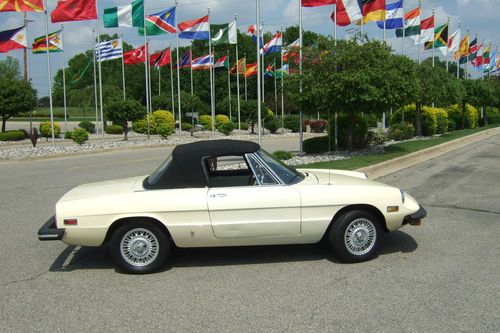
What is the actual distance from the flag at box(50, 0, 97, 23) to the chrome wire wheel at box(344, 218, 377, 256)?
66.5 feet

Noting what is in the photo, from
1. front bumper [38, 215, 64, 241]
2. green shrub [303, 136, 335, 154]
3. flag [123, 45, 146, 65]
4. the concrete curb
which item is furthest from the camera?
flag [123, 45, 146, 65]

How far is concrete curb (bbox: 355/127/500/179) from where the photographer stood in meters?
12.8

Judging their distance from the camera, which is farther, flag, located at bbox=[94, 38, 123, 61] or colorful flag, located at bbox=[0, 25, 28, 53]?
flag, located at bbox=[94, 38, 123, 61]

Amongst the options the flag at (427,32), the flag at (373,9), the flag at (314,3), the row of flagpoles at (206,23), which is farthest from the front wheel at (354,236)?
the flag at (427,32)

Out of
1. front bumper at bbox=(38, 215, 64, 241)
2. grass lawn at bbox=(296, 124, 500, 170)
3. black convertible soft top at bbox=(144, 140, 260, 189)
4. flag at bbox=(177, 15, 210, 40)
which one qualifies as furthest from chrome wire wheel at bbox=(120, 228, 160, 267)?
flag at bbox=(177, 15, 210, 40)

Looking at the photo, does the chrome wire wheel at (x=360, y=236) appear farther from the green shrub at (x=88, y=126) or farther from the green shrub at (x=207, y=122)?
the green shrub at (x=88, y=126)

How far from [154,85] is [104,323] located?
7773 cm

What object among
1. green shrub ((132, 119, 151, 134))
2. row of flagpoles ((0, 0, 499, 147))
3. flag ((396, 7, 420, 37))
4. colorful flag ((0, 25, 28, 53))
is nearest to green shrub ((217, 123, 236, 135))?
row of flagpoles ((0, 0, 499, 147))

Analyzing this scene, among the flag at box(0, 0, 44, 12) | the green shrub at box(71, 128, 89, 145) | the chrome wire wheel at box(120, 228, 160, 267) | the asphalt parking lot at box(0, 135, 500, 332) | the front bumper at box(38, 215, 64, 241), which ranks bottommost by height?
the asphalt parking lot at box(0, 135, 500, 332)

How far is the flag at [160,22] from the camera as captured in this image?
26016 millimetres

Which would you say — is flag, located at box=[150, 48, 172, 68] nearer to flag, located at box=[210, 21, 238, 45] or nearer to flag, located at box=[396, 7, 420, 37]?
flag, located at box=[210, 21, 238, 45]

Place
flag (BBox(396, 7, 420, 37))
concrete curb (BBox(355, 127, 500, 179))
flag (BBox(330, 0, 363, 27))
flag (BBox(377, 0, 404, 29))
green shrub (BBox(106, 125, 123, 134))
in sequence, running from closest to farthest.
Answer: concrete curb (BBox(355, 127, 500, 179)), flag (BBox(330, 0, 363, 27)), flag (BBox(377, 0, 404, 29)), flag (BBox(396, 7, 420, 37)), green shrub (BBox(106, 125, 123, 134))

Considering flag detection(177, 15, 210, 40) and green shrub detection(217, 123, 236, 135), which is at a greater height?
flag detection(177, 15, 210, 40)

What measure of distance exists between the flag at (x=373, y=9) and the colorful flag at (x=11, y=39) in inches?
607
